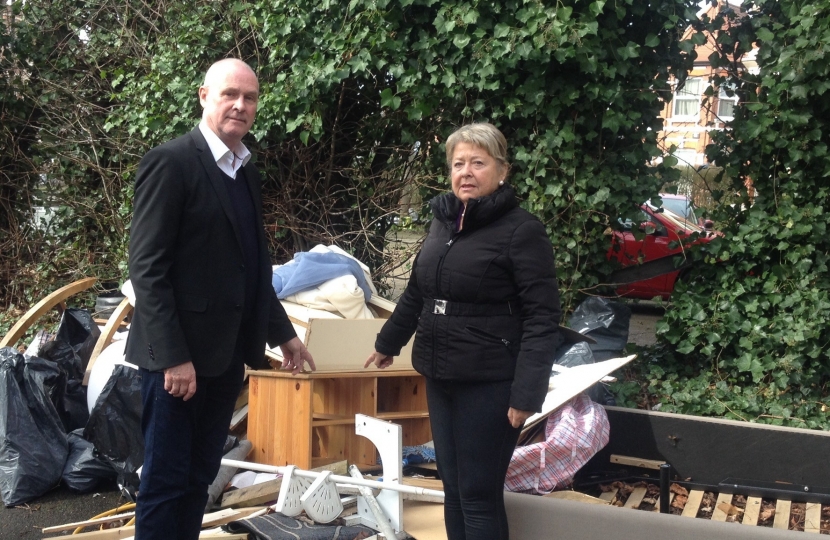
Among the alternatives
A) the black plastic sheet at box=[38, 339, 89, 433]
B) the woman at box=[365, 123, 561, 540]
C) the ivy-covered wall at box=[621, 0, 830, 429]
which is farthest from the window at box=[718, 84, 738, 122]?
the black plastic sheet at box=[38, 339, 89, 433]

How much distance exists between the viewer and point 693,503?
3992mm

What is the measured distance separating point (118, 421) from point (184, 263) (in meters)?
1.96

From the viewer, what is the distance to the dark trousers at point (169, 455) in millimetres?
2674

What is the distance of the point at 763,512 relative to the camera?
12.9ft

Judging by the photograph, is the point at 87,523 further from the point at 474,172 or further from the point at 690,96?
the point at 690,96

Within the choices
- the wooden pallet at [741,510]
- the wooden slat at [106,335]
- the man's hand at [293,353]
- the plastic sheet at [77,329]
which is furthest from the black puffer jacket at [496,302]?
the plastic sheet at [77,329]

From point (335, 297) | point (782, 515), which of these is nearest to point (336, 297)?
point (335, 297)

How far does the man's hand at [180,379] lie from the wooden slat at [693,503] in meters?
2.46

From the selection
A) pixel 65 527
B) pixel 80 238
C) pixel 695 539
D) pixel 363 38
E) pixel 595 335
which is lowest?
pixel 65 527

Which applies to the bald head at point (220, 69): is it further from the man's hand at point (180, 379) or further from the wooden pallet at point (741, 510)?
the wooden pallet at point (741, 510)

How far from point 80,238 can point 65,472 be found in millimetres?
3867

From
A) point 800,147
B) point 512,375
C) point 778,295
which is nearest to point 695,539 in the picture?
point 512,375

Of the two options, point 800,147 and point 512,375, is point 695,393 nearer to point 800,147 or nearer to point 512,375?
point 800,147

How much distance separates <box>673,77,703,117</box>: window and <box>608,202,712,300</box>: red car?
2.63 feet
